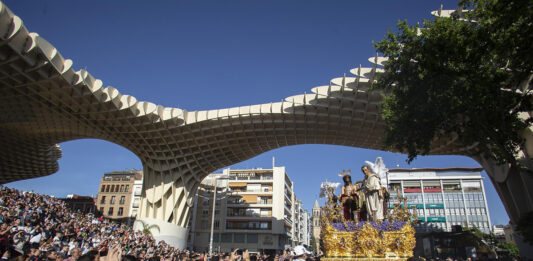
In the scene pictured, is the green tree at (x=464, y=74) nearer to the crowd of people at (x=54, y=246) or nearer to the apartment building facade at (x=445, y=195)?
the crowd of people at (x=54, y=246)

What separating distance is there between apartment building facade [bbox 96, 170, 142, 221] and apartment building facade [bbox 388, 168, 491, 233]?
5877 centimetres

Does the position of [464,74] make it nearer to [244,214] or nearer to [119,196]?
[244,214]

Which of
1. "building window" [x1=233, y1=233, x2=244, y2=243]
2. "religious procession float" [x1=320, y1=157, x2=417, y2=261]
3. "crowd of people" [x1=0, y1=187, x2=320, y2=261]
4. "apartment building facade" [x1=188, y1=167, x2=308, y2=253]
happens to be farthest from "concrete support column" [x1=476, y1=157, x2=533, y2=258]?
"building window" [x1=233, y1=233, x2=244, y2=243]

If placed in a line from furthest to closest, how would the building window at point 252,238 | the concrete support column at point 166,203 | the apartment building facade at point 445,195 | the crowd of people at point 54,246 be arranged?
the apartment building facade at point 445,195 < the building window at point 252,238 < the concrete support column at point 166,203 < the crowd of people at point 54,246

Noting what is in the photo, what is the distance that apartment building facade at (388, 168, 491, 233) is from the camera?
72.4 metres

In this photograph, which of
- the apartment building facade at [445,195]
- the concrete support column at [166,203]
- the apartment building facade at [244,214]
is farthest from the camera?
the apartment building facade at [445,195]

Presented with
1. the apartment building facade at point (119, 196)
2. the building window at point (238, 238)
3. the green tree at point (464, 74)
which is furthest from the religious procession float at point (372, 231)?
the apartment building facade at point (119, 196)

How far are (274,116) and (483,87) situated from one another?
67.6 ft

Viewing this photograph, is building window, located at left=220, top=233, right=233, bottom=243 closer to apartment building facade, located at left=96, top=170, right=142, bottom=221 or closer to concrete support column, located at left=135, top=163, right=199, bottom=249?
concrete support column, located at left=135, top=163, right=199, bottom=249

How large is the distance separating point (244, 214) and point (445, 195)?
4938cm

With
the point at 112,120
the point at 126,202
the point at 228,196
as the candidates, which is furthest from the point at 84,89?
the point at 126,202

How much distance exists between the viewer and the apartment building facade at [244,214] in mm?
59906

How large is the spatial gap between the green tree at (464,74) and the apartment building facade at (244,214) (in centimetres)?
4615

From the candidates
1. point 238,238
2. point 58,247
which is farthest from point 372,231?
point 238,238
